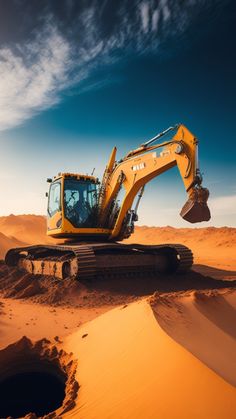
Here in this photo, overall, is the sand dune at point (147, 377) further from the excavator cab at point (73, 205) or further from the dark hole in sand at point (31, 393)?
the excavator cab at point (73, 205)

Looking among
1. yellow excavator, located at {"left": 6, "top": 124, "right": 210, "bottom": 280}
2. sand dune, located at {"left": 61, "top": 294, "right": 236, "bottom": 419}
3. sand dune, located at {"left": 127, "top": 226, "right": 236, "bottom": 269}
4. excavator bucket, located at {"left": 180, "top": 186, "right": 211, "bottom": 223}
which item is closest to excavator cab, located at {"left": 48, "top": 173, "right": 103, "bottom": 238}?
yellow excavator, located at {"left": 6, "top": 124, "right": 210, "bottom": 280}

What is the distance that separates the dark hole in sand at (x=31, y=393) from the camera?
4.72 meters

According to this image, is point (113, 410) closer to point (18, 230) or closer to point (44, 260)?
point (44, 260)

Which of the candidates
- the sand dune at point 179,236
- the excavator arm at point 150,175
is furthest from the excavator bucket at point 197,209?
the sand dune at point 179,236

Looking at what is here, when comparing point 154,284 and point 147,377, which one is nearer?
point 147,377

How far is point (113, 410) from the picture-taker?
10.9 feet

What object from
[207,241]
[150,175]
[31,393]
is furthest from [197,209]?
[207,241]

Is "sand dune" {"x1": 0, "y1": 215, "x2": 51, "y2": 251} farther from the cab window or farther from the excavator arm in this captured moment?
the excavator arm

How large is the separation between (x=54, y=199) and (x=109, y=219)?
2114 mm

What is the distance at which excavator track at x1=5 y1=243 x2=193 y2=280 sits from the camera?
10.5m

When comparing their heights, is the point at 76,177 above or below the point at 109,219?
above

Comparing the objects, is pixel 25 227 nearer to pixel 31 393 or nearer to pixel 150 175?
pixel 150 175

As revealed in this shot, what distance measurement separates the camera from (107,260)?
11195 mm

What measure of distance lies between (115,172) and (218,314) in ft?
25.7
